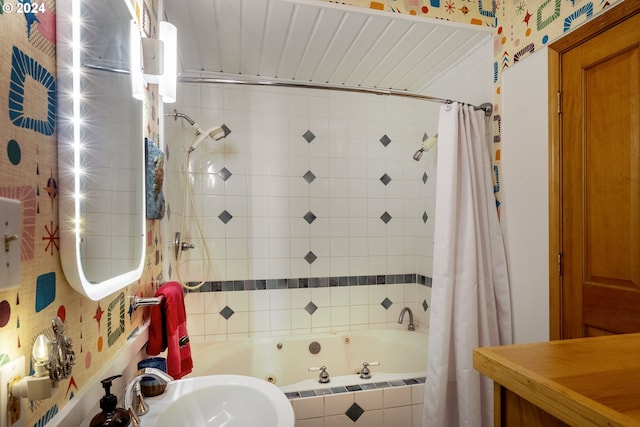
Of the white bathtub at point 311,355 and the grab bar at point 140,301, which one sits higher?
the grab bar at point 140,301

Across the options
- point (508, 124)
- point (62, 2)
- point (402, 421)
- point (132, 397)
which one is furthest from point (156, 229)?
point (508, 124)

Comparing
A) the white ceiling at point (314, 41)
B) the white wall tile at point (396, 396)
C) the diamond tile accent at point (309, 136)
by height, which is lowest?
the white wall tile at point (396, 396)

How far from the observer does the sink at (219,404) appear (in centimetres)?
95

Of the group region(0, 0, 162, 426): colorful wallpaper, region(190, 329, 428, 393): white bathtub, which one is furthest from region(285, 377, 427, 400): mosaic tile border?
region(0, 0, 162, 426): colorful wallpaper

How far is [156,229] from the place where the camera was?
1547mm

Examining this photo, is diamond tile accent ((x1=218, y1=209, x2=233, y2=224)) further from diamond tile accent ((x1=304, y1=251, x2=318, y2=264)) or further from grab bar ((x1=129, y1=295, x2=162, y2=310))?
grab bar ((x1=129, y1=295, x2=162, y2=310))

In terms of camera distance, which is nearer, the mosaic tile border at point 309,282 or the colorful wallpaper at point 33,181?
the colorful wallpaper at point 33,181

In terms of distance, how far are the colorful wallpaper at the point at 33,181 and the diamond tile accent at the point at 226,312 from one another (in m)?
1.62

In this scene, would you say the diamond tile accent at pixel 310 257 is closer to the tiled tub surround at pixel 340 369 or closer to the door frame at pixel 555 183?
the tiled tub surround at pixel 340 369

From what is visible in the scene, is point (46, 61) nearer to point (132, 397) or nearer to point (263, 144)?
point (132, 397)

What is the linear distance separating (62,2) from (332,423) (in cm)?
180

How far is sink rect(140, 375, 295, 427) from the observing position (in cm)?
95

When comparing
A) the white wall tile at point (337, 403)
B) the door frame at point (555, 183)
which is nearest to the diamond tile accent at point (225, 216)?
the white wall tile at point (337, 403)

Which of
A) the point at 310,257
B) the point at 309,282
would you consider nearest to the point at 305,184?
the point at 310,257
